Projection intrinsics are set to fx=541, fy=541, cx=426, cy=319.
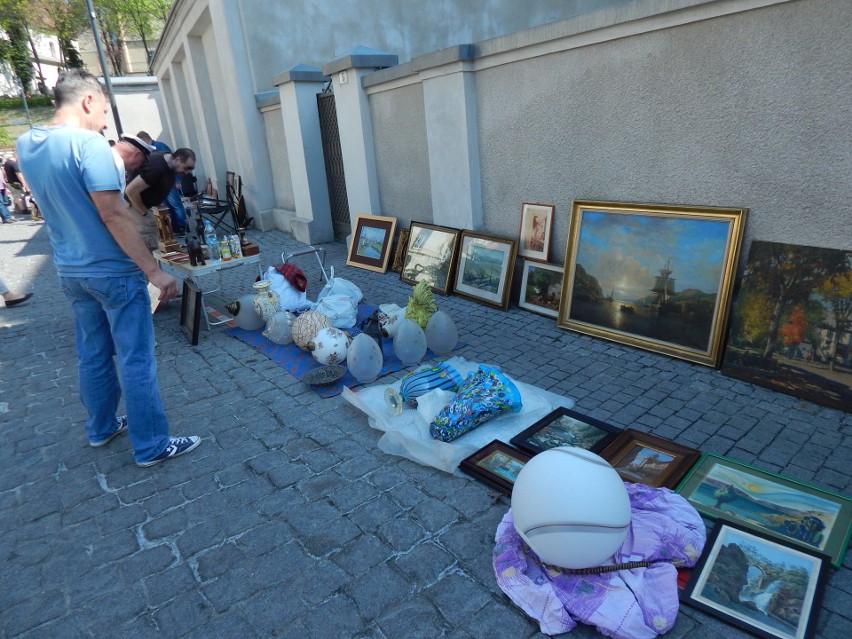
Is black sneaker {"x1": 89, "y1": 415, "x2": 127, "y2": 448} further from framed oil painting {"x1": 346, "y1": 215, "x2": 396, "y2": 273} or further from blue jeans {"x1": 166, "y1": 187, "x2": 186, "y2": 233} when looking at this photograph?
blue jeans {"x1": 166, "y1": 187, "x2": 186, "y2": 233}

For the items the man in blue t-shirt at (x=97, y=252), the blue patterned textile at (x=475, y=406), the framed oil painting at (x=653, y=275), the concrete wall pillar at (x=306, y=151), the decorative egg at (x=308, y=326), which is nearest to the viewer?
the man in blue t-shirt at (x=97, y=252)

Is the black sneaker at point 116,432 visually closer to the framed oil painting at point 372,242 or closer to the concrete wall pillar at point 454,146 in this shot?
the concrete wall pillar at point 454,146

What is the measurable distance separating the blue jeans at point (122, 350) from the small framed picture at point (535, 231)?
3.62 m

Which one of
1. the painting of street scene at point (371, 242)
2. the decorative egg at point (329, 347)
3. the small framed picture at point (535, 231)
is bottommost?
the decorative egg at point (329, 347)

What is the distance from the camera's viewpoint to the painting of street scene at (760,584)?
213 centimetres

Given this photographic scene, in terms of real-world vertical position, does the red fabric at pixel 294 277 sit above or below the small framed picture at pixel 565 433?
above

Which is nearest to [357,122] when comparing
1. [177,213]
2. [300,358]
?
[300,358]

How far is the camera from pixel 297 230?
32.4 feet

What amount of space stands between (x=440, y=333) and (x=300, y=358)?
133cm

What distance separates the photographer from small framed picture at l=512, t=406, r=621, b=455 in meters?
3.26

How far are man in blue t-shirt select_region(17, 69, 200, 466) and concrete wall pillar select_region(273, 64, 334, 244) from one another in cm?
614

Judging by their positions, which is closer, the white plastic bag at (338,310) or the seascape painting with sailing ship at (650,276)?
the seascape painting with sailing ship at (650,276)

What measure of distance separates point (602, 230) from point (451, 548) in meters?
3.17

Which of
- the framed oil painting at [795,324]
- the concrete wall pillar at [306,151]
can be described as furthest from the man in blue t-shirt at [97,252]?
the concrete wall pillar at [306,151]
